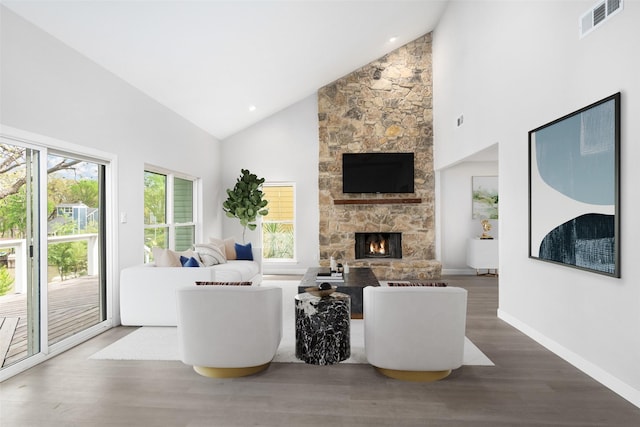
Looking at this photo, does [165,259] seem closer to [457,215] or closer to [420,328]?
[420,328]

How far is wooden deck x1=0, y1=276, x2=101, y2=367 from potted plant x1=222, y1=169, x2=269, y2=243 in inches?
138

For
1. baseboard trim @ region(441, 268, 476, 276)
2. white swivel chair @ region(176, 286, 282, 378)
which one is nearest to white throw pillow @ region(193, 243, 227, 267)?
white swivel chair @ region(176, 286, 282, 378)

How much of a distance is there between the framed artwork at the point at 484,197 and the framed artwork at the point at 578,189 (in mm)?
4153

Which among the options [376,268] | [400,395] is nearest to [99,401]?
[400,395]

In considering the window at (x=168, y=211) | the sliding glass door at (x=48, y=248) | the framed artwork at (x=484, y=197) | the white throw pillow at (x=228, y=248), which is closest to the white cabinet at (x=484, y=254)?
the framed artwork at (x=484, y=197)

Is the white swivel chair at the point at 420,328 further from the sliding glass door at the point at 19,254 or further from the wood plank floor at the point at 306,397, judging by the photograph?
the sliding glass door at the point at 19,254

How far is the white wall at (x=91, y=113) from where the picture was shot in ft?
10.1

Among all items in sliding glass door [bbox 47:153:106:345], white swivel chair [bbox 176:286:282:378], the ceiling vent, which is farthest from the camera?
sliding glass door [bbox 47:153:106:345]

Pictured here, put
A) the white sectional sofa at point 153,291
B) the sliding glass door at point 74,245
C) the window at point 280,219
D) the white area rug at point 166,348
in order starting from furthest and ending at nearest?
the window at point 280,219, the white sectional sofa at point 153,291, the sliding glass door at point 74,245, the white area rug at point 166,348

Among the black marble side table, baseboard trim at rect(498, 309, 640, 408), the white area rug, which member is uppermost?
the black marble side table

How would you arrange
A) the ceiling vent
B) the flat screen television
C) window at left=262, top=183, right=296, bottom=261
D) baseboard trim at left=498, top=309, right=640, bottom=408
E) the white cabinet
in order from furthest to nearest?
window at left=262, top=183, right=296, bottom=261, the flat screen television, the white cabinet, the ceiling vent, baseboard trim at left=498, top=309, right=640, bottom=408

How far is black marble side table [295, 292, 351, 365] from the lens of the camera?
3.15m

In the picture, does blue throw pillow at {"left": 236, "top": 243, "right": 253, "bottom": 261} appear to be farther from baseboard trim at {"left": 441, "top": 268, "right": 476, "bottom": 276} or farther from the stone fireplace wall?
baseboard trim at {"left": 441, "top": 268, "right": 476, "bottom": 276}

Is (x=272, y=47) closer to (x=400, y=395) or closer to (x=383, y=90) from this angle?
(x=383, y=90)
